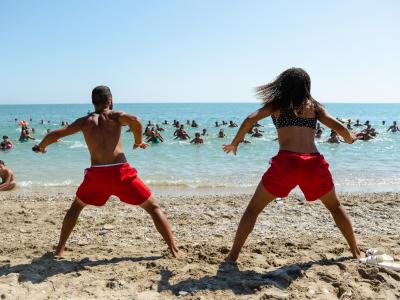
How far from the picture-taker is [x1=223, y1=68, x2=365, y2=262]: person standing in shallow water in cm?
381

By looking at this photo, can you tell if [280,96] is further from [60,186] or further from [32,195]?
[60,186]

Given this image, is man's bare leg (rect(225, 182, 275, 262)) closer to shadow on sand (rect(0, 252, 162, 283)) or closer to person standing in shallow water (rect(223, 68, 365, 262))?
person standing in shallow water (rect(223, 68, 365, 262))

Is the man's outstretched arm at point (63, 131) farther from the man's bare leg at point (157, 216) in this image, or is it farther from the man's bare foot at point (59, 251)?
the man's bare foot at point (59, 251)

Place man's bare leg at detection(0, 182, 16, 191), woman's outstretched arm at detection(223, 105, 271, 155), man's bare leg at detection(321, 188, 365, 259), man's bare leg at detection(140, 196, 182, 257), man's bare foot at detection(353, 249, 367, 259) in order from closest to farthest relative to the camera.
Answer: woman's outstretched arm at detection(223, 105, 271, 155) < man's bare leg at detection(321, 188, 365, 259) < man's bare leg at detection(140, 196, 182, 257) < man's bare foot at detection(353, 249, 367, 259) < man's bare leg at detection(0, 182, 16, 191)

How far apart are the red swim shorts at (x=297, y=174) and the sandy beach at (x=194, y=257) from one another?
78 centimetres

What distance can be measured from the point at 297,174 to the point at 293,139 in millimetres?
334

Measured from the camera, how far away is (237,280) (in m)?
3.74

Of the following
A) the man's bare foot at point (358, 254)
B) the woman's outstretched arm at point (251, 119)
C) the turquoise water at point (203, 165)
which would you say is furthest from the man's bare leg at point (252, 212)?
the turquoise water at point (203, 165)

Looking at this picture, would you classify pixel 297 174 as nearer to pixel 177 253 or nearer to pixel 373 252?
pixel 373 252

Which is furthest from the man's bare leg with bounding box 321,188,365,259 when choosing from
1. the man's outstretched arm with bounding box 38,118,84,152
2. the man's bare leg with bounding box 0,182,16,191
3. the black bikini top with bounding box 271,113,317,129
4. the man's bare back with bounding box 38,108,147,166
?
the man's bare leg with bounding box 0,182,16,191

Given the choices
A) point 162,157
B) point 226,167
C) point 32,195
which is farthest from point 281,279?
point 162,157

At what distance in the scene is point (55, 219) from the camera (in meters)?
6.30

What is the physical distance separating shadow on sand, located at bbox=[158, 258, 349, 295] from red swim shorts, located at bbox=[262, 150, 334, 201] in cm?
73

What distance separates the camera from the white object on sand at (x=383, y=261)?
4.00 metres
